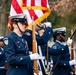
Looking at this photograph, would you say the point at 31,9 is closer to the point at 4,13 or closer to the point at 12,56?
the point at 12,56

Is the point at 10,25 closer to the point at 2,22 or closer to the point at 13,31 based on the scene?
the point at 13,31

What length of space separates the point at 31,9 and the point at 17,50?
1.57 m

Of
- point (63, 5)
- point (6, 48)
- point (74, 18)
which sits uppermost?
point (6, 48)

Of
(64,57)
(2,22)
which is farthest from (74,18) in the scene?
(64,57)

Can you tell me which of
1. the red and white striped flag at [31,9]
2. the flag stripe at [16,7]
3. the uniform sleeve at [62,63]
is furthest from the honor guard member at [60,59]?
the flag stripe at [16,7]

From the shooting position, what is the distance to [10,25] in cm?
871

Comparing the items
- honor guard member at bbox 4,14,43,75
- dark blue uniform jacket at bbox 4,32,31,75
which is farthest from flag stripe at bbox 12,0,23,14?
dark blue uniform jacket at bbox 4,32,31,75

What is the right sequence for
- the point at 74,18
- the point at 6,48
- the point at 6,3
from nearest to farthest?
the point at 6,48 → the point at 6,3 → the point at 74,18

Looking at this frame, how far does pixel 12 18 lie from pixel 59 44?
2.49m

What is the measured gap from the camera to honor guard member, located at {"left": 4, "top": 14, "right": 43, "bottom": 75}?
8359 millimetres

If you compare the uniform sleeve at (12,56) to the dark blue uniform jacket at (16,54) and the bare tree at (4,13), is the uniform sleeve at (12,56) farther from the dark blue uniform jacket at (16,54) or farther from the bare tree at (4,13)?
the bare tree at (4,13)

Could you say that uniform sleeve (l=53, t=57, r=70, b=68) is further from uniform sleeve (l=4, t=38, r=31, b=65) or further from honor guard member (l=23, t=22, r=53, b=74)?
uniform sleeve (l=4, t=38, r=31, b=65)

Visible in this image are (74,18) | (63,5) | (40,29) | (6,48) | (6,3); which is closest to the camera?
(6,48)

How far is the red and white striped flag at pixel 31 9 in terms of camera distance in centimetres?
980
